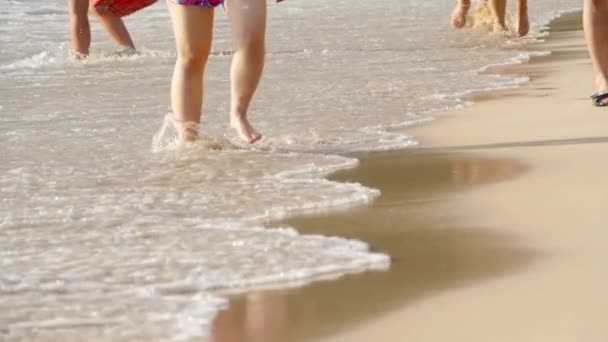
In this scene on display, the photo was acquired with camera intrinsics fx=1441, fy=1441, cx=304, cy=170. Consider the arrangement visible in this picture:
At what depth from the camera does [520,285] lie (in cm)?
319

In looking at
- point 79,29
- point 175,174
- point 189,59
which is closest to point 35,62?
point 79,29

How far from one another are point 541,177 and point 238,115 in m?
1.48

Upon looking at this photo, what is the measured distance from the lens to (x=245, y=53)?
553 cm

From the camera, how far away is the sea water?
3.27 meters

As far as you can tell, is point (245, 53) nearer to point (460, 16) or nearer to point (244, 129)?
point (244, 129)

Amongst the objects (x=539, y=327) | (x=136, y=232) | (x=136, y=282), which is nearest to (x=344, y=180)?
(x=136, y=232)

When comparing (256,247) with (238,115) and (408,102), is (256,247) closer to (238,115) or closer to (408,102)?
(238,115)

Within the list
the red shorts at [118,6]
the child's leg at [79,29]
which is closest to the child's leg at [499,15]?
the red shorts at [118,6]

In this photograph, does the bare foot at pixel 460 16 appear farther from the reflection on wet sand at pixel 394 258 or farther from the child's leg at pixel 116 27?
the reflection on wet sand at pixel 394 258

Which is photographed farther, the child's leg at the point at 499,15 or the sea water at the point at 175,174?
the child's leg at the point at 499,15

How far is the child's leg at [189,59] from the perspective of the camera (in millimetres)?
5410

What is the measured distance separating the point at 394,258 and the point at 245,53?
2156 millimetres

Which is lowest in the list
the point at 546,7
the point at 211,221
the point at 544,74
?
the point at 546,7

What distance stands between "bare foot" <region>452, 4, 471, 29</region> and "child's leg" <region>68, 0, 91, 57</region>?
295 centimetres
